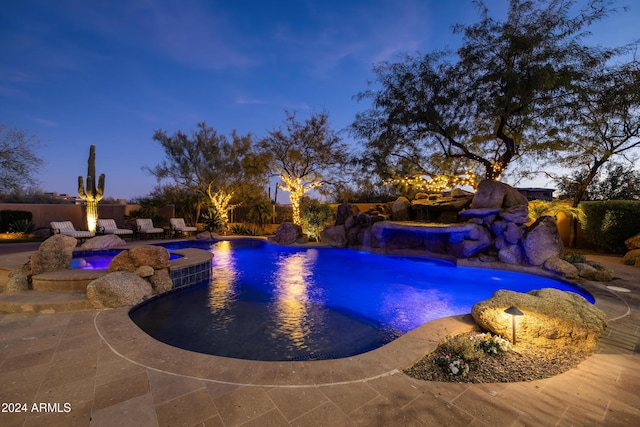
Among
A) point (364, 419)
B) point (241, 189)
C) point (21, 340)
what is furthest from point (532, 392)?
point (241, 189)

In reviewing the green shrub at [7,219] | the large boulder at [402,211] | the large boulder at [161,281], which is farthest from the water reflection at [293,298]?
the green shrub at [7,219]

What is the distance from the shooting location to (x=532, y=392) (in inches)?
90.5

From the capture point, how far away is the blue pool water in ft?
12.1

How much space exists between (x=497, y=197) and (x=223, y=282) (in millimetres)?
8580

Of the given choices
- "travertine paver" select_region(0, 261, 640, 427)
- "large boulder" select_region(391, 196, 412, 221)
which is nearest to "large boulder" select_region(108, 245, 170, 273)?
"travertine paver" select_region(0, 261, 640, 427)

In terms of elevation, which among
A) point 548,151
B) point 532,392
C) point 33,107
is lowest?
point 532,392

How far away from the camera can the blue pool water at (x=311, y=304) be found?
3.69m

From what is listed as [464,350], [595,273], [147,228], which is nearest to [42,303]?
[464,350]

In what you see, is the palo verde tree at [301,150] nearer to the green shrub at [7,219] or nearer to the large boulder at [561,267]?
the large boulder at [561,267]

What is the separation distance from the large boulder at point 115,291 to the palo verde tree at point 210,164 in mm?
12048

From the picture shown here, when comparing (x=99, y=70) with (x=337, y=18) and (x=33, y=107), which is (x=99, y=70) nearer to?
(x=33, y=107)

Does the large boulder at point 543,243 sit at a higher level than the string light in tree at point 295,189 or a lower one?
lower

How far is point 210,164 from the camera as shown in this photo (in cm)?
1639

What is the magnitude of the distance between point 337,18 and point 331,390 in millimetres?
14999
